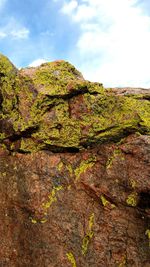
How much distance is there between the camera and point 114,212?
16219mm

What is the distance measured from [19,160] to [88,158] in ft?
12.1

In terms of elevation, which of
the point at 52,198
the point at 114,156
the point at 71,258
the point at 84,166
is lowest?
the point at 71,258

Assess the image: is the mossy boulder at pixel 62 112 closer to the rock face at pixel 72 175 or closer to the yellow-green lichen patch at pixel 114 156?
the rock face at pixel 72 175

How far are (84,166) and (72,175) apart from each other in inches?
30.3

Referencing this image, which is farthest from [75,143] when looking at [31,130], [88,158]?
[31,130]

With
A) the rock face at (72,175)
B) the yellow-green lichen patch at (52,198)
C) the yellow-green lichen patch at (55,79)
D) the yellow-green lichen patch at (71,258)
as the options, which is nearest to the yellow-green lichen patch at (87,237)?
the rock face at (72,175)

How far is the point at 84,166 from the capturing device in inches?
670

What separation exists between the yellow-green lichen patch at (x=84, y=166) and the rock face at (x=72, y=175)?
51mm

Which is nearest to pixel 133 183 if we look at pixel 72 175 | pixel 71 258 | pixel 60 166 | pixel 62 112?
pixel 72 175

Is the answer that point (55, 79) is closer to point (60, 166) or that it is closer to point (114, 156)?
point (60, 166)

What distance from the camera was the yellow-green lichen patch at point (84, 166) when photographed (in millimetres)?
16908

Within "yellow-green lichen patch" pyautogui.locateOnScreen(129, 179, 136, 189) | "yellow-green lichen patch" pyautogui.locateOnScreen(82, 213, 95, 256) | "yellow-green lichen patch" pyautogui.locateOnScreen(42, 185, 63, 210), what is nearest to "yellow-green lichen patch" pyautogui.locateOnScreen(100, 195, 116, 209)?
"yellow-green lichen patch" pyautogui.locateOnScreen(82, 213, 95, 256)

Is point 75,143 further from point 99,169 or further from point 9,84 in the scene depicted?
point 9,84

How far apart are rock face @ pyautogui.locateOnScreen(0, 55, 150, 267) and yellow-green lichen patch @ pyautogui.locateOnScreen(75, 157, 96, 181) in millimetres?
51
